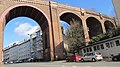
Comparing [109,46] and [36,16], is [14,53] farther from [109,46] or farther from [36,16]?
[109,46]

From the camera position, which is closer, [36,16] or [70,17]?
[36,16]

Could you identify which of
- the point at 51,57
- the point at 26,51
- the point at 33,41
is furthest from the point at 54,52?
the point at 26,51

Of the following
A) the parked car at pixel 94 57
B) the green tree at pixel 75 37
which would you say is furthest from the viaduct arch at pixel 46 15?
the parked car at pixel 94 57

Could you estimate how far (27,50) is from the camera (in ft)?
314

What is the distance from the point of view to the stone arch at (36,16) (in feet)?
120

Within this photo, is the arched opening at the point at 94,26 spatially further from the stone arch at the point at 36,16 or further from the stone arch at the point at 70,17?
the stone arch at the point at 36,16

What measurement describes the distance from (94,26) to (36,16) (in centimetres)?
2138

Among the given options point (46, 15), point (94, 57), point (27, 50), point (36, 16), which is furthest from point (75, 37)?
point (27, 50)

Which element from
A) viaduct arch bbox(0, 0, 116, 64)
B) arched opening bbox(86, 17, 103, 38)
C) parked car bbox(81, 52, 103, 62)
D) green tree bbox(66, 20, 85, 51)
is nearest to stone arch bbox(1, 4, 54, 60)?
viaduct arch bbox(0, 0, 116, 64)

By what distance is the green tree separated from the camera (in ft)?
126

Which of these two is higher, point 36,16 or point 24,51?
point 36,16

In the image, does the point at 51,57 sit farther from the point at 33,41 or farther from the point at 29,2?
the point at 33,41

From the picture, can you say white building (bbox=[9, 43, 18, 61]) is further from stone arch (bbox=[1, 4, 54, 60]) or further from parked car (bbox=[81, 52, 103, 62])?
parked car (bbox=[81, 52, 103, 62])

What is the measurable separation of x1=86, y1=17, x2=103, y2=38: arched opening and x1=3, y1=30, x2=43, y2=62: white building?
30962 millimetres
